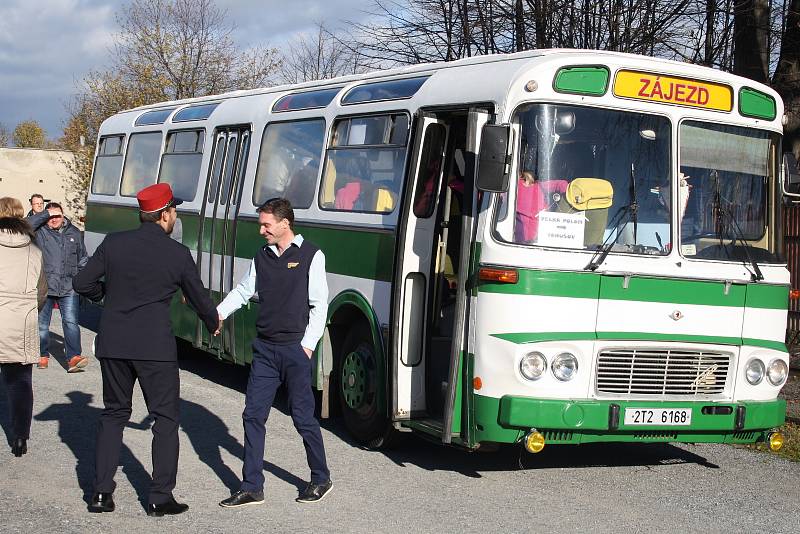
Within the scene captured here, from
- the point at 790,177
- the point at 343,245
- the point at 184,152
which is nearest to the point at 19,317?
the point at 343,245

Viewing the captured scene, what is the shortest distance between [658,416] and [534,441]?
0.93 metres

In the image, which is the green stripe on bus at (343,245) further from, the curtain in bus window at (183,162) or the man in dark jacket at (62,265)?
the man in dark jacket at (62,265)

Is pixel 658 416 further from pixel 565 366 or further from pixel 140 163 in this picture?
pixel 140 163

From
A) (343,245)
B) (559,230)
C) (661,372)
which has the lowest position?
(661,372)

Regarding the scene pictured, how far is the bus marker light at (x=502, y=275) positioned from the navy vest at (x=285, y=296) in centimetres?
121

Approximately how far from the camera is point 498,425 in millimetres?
7582

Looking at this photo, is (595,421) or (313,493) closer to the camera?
(313,493)

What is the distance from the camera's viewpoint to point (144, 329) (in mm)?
6602

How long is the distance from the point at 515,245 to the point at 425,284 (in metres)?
1.16

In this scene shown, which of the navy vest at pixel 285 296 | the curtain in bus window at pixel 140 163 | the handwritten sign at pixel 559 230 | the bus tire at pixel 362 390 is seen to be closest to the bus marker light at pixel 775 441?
the handwritten sign at pixel 559 230

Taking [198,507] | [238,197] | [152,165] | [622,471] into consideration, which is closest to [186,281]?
[198,507]

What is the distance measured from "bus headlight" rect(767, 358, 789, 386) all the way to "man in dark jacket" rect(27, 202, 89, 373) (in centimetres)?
751

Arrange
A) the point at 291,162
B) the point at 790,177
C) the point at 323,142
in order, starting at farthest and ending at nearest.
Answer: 1. the point at 291,162
2. the point at 323,142
3. the point at 790,177

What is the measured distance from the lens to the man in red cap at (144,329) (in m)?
6.61
